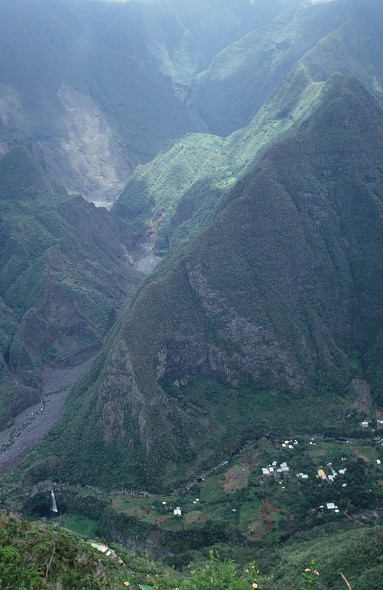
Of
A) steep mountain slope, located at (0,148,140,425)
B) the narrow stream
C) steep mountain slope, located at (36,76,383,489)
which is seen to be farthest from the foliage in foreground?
steep mountain slope, located at (0,148,140,425)

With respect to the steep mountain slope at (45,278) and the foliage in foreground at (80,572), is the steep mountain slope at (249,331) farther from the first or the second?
the foliage in foreground at (80,572)

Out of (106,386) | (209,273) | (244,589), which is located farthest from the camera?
(209,273)

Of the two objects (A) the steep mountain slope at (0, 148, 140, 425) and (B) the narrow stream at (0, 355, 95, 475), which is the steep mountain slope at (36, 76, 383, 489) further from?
(A) the steep mountain slope at (0, 148, 140, 425)

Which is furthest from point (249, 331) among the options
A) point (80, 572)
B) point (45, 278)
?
point (80, 572)

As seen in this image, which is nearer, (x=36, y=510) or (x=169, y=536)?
(x=169, y=536)

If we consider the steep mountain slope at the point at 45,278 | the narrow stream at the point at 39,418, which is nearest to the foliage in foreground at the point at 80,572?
the narrow stream at the point at 39,418

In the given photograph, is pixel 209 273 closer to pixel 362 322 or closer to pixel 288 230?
pixel 288 230

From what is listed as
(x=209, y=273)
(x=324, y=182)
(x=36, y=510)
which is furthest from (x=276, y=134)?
(x=36, y=510)
